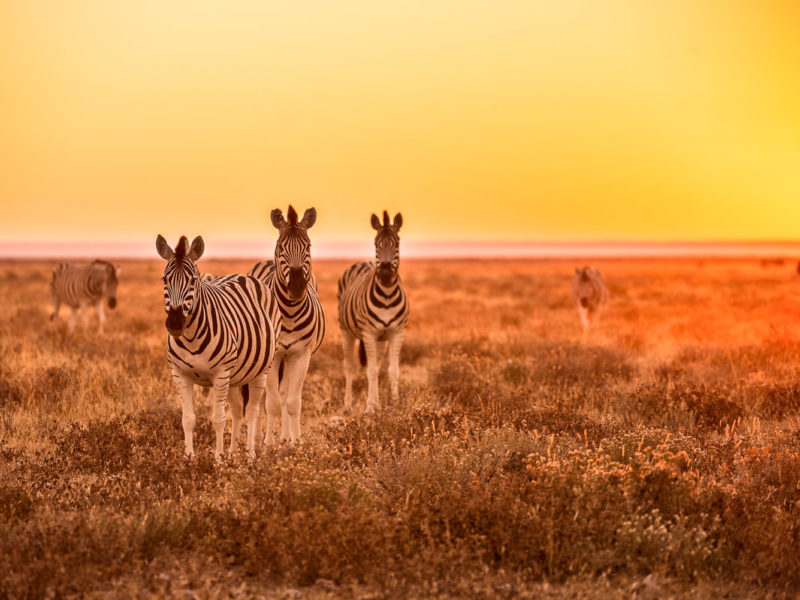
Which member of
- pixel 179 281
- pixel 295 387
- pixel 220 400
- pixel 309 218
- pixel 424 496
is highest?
pixel 309 218

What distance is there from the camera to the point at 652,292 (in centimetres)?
3384

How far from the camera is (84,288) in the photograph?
19.0 metres

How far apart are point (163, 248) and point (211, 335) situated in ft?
2.95

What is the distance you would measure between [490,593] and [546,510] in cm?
94

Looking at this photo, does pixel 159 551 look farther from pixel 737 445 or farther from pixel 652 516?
pixel 737 445

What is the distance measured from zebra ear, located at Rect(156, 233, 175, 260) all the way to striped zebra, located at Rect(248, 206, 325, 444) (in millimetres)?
1563

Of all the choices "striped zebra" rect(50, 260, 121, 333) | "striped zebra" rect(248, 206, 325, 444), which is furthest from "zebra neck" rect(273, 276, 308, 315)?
"striped zebra" rect(50, 260, 121, 333)

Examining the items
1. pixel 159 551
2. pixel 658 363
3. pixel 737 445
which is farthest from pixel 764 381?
pixel 159 551

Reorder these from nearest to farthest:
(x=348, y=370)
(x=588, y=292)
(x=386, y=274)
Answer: (x=386, y=274)
(x=348, y=370)
(x=588, y=292)

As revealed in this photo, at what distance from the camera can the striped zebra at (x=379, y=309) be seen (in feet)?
32.5

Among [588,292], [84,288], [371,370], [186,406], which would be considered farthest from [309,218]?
[84,288]

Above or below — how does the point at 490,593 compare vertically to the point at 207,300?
below

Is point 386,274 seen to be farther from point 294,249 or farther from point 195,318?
point 195,318

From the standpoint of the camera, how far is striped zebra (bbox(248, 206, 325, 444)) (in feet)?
25.6
